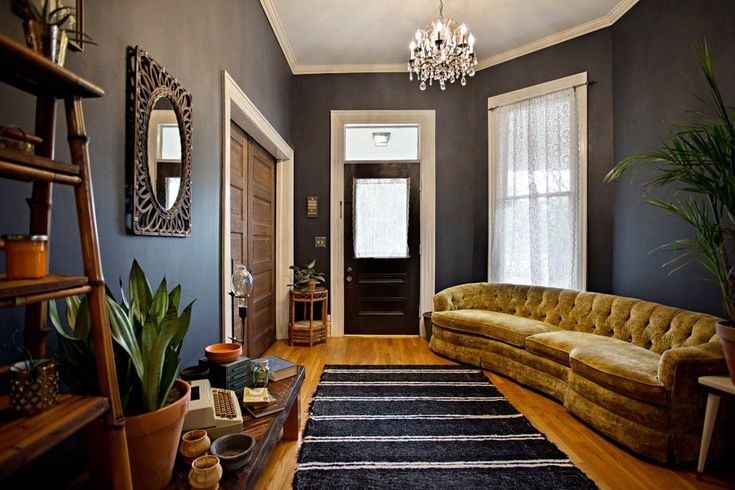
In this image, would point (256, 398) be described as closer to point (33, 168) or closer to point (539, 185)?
point (33, 168)

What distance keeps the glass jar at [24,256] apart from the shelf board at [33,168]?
0.40 feet

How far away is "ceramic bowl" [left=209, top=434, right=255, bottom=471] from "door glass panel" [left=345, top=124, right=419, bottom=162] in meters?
3.59

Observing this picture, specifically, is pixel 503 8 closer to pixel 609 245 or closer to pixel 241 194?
pixel 609 245

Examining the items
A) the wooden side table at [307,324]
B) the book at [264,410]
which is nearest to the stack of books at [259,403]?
the book at [264,410]

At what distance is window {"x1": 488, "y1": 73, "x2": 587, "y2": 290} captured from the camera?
3566mm

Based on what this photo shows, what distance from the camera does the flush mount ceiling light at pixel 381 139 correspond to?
445cm

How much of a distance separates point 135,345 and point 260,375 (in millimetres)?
905

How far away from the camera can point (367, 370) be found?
3.23 m

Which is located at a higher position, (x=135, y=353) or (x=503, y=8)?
(x=503, y=8)

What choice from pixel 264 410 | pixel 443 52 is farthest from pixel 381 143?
pixel 264 410

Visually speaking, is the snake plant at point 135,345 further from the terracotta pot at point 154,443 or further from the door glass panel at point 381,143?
the door glass panel at point 381,143

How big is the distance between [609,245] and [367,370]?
8.33ft

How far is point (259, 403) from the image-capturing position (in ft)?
5.20

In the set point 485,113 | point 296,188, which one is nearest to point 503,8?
point 485,113
